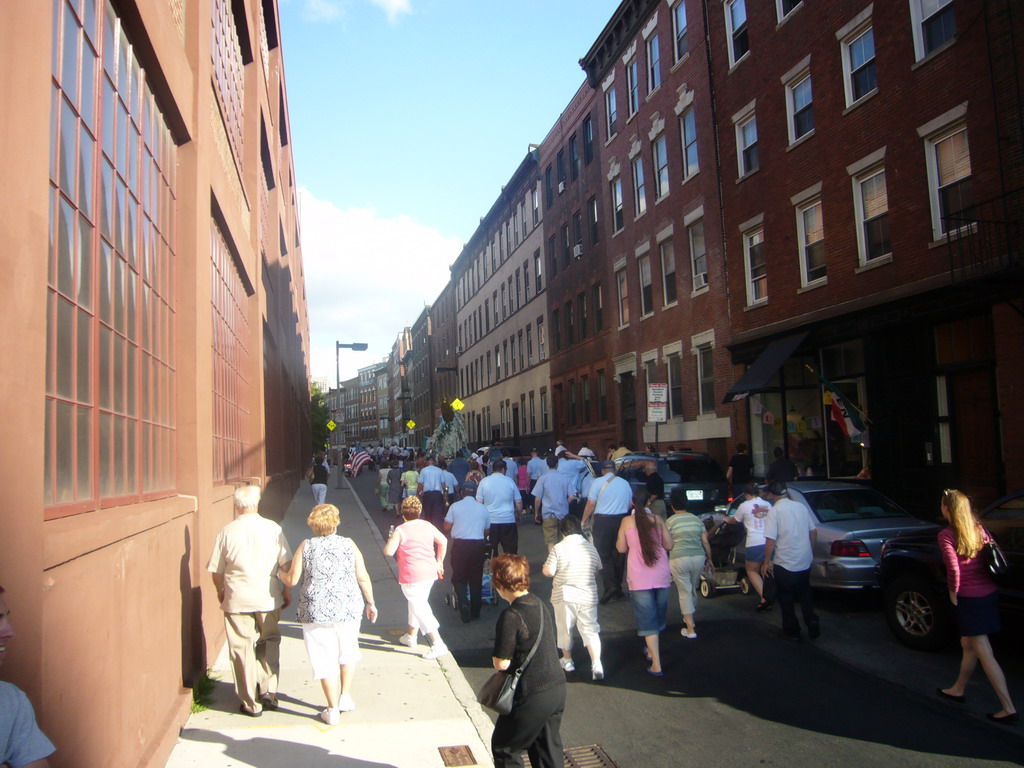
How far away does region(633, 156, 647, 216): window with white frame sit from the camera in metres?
28.5

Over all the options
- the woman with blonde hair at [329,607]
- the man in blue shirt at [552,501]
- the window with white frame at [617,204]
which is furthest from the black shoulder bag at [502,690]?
the window with white frame at [617,204]

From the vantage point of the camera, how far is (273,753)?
233 inches

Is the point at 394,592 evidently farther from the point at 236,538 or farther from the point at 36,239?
the point at 36,239

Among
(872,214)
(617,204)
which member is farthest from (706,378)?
(617,204)

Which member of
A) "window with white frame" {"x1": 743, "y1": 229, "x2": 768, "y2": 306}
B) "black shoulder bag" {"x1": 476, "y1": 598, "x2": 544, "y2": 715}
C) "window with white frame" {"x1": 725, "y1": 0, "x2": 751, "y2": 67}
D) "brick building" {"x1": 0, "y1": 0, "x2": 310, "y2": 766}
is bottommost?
"black shoulder bag" {"x1": 476, "y1": 598, "x2": 544, "y2": 715}

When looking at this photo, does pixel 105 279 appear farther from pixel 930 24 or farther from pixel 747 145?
pixel 747 145

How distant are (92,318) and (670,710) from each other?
17.1ft

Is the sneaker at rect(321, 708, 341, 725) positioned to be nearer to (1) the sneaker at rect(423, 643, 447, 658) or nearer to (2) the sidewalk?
(2) the sidewalk

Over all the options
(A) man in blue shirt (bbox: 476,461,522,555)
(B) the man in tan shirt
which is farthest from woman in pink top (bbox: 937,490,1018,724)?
(A) man in blue shirt (bbox: 476,461,522,555)

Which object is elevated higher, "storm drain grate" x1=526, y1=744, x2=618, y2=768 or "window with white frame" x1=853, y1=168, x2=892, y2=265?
"window with white frame" x1=853, y1=168, x2=892, y2=265

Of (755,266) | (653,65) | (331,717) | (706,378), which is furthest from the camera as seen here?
(653,65)

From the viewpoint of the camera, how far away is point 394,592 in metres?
12.4

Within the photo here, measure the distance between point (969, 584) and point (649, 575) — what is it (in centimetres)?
268

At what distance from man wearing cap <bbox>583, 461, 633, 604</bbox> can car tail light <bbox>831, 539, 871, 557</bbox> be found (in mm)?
2719
